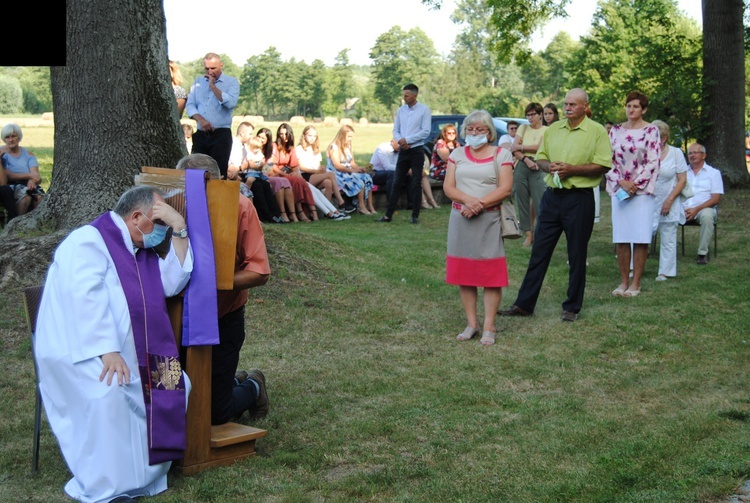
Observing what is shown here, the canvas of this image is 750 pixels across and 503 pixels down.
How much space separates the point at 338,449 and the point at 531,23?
2175 cm

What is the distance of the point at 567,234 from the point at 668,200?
2487mm

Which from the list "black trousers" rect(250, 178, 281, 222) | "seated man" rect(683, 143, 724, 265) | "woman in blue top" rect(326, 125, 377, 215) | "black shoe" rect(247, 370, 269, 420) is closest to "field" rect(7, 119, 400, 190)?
"black trousers" rect(250, 178, 281, 222)

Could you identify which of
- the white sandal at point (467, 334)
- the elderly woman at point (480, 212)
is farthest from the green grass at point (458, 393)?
the elderly woman at point (480, 212)

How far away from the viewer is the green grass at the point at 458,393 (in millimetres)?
4941

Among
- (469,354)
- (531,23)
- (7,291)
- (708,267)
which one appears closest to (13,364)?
(7,291)

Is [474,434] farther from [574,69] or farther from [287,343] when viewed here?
[574,69]

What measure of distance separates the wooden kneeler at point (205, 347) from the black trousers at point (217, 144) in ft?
21.9

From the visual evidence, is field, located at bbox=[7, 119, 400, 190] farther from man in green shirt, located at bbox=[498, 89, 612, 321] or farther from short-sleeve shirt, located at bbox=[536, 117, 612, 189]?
short-sleeve shirt, located at bbox=[536, 117, 612, 189]

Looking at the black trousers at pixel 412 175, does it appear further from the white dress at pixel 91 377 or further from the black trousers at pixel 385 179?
the white dress at pixel 91 377

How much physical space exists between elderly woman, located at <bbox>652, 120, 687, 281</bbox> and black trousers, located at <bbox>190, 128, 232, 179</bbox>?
5212 millimetres

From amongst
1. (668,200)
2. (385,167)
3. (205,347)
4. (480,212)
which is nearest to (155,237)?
(205,347)

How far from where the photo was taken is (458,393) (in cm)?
662

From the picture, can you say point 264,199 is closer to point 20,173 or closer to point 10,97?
point 20,173

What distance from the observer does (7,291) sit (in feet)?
26.6
